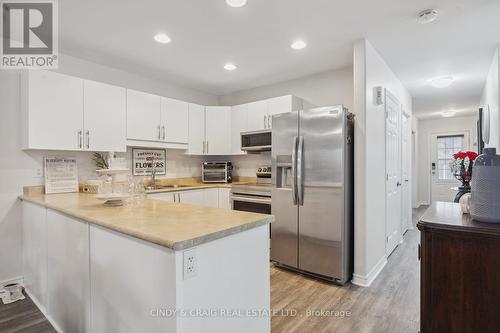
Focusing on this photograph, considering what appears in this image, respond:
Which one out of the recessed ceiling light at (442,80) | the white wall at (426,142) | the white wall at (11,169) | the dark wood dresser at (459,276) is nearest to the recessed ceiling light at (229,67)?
the white wall at (11,169)

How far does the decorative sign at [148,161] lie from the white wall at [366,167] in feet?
8.99

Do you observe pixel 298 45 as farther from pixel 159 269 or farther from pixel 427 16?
pixel 159 269

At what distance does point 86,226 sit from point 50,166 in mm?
1810

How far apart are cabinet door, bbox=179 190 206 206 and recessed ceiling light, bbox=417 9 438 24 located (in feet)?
10.3

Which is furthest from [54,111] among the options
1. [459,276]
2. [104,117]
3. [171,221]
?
[459,276]

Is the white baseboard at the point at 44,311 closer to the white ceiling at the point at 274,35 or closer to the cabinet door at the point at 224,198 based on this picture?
the cabinet door at the point at 224,198

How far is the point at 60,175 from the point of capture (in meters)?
2.96

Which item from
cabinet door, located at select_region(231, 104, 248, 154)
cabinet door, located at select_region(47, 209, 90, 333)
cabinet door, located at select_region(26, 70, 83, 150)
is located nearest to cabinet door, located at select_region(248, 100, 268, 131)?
cabinet door, located at select_region(231, 104, 248, 154)

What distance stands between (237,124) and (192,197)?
4.46 feet

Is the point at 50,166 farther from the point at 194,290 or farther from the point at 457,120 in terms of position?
the point at 457,120

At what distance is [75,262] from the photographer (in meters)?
1.71

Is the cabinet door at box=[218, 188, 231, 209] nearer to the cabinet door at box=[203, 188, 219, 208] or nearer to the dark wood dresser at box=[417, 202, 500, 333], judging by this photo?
the cabinet door at box=[203, 188, 219, 208]

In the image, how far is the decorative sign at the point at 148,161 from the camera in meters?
3.73

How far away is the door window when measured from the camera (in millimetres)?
7125
